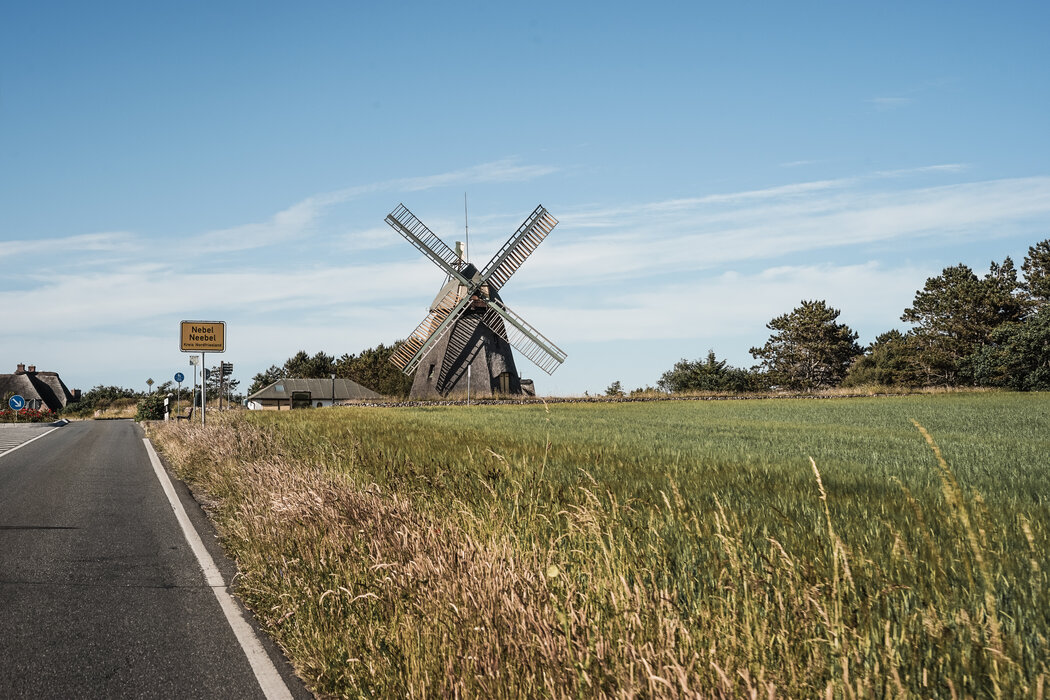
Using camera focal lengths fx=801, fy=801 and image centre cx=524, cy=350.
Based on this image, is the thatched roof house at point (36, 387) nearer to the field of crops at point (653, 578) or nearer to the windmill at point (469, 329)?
the windmill at point (469, 329)

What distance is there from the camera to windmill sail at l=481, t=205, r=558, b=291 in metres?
51.2

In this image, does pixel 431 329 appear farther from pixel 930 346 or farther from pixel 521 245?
pixel 930 346

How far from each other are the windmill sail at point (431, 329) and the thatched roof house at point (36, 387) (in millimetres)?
77907

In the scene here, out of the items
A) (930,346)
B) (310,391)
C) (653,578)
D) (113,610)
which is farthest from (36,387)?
(653,578)

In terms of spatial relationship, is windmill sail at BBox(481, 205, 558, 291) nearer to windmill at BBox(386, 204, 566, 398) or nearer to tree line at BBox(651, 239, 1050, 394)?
windmill at BBox(386, 204, 566, 398)

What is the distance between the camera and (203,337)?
101 ft

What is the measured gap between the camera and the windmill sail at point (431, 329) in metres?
49.3

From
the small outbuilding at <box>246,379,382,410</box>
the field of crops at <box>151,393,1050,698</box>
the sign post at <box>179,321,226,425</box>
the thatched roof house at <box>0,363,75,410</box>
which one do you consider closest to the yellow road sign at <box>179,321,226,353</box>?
the sign post at <box>179,321,226,425</box>

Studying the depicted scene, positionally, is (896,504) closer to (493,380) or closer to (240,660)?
(240,660)

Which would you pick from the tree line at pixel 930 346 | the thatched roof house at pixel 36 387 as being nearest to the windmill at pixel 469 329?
the tree line at pixel 930 346

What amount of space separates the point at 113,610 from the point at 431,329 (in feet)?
142

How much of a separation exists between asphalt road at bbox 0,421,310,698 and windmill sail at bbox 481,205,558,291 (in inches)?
1499

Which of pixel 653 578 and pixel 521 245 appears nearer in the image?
pixel 653 578

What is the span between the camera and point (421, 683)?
4297mm
